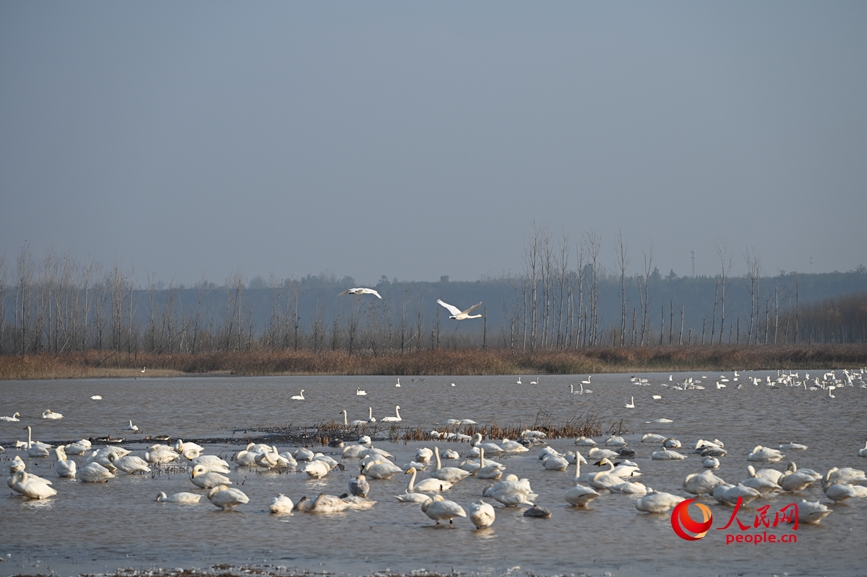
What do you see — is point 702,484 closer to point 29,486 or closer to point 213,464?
point 213,464

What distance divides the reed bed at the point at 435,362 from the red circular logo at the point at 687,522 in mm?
33730

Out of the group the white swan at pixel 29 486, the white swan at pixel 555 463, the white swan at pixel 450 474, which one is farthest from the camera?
the white swan at pixel 555 463

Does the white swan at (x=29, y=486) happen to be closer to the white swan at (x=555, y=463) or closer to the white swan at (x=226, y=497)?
the white swan at (x=226, y=497)

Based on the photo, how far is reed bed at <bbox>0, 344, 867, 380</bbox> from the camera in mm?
43219

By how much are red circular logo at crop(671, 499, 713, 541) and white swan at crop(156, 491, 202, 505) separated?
5.04 metres

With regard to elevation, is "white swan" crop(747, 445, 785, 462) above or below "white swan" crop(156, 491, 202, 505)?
above

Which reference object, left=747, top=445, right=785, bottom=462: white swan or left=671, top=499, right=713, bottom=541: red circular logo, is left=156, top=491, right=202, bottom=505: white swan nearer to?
left=671, top=499, right=713, bottom=541: red circular logo

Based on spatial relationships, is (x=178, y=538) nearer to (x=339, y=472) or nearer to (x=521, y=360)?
(x=339, y=472)

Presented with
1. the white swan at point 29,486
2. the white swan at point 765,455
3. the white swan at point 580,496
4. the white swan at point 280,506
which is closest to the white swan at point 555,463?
the white swan at point 580,496

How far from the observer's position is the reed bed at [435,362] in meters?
43.2

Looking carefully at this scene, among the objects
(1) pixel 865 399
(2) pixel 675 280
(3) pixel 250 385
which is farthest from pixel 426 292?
(1) pixel 865 399

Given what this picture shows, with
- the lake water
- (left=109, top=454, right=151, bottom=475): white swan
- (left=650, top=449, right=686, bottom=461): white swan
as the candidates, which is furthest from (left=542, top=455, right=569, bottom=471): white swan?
(left=109, top=454, right=151, bottom=475): white swan

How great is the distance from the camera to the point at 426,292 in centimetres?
16200

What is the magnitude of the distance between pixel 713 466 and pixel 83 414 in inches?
661
